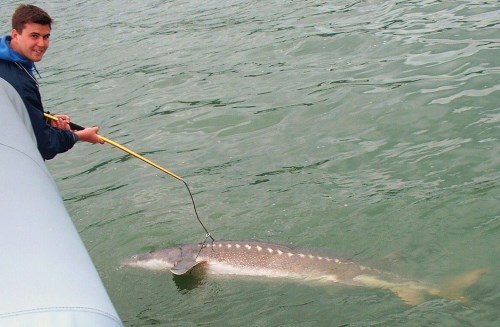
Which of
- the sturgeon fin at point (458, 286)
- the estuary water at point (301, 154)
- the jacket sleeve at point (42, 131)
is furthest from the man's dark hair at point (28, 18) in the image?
the sturgeon fin at point (458, 286)

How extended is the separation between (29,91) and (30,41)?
47cm

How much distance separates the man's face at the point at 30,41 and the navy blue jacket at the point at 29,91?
0.06m

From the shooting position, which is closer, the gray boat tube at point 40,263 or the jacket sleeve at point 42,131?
the gray boat tube at point 40,263

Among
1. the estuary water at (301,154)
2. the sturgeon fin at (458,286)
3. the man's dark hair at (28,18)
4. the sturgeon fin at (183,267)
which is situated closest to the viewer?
the sturgeon fin at (458,286)

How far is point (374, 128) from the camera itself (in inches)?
409

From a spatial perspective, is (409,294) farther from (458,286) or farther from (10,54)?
(10,54)

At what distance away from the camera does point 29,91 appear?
703cm

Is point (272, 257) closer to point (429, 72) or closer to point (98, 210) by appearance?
point (98, 210)

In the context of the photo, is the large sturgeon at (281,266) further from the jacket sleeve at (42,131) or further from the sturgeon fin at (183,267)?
the jacket sleeve at (42,131)

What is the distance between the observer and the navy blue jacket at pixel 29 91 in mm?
6938

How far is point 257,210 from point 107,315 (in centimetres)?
556

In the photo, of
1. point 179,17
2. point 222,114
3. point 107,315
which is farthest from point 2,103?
point 179,17

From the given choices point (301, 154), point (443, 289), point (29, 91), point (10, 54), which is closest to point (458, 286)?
point (443, 289)

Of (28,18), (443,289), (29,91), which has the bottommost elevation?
(443,289)
